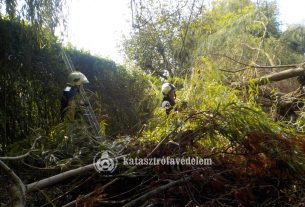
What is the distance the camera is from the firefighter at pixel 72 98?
301 centimetres

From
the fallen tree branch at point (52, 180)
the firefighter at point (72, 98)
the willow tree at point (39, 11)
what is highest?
the willow tree at point (39, 11)

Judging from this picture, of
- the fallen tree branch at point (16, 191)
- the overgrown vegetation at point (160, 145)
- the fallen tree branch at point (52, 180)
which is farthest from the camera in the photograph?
the overgrown vegetation at point (160, 145)

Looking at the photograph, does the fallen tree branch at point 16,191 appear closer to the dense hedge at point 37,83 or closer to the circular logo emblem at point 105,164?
the circular logo emblem at point 105,164

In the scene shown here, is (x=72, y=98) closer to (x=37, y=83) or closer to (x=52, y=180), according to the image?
(x=37, y=83)

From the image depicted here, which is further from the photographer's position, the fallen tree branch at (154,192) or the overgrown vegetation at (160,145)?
the overgrown vegetation at (160,145)

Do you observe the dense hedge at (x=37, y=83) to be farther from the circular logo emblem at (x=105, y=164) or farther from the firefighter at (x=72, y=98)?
the circular logo emblem at (x=105, y=164)

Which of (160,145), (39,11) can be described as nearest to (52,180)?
(160,145)

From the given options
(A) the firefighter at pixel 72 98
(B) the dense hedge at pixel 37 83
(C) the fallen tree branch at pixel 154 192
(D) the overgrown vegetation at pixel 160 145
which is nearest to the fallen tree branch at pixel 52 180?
(D) the overgrown vegetation at pixel 160 145

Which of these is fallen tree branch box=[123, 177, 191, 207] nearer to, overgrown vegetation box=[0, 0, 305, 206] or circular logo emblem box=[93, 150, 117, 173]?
overgrown vegetation box=[0, 0, 305, 206]

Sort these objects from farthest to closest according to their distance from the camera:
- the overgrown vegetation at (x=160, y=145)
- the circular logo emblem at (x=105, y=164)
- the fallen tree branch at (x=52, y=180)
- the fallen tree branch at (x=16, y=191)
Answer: the circular logo emblem at (x=105, y=164)
the overgrown vegetation at (x=160, y=145)
the fallen tree branch at (x=52, y=180)
the fallen tree branch at (x=16, y=191)

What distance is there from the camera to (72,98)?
328 centimetres

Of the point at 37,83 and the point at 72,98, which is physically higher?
the point at 37,83

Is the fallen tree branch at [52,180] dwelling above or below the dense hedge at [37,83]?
below

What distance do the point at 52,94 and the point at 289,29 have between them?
9.51 m
